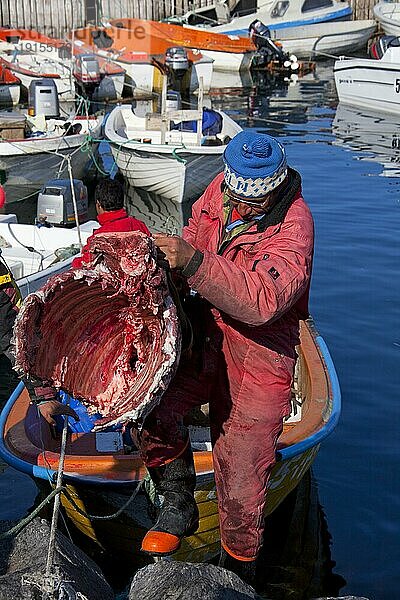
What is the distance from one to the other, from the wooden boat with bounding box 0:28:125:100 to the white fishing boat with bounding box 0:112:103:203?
7.57 m

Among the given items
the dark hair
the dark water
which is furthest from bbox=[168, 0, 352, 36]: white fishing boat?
the dark hair

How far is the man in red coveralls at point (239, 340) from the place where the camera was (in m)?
3.36

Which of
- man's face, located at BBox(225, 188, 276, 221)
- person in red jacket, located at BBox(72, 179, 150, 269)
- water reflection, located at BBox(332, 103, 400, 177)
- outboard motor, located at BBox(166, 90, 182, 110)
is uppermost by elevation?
man's face, located at BBox(225, 188, 276, 221)

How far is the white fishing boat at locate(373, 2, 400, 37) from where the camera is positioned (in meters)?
32.0

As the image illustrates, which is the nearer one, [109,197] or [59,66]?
[109,197]

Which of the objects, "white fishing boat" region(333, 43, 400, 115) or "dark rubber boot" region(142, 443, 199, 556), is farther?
"white fishing boat" region(333, 43, 400, 115)

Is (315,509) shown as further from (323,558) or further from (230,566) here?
(230,566)

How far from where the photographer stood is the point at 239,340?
3809 millimetres

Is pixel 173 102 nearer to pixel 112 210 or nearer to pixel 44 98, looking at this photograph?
pixel 44 98

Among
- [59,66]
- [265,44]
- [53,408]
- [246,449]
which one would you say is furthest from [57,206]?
[265,44]

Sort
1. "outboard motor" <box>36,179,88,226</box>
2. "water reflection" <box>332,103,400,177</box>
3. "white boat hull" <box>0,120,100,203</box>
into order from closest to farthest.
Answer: "outboard motor" <box>36,179,88,226</box> → "white boat hull" <box>0,120,100,203</box> → "water reflection" <box>332,103,400,177</box>

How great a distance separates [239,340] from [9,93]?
22.4 m

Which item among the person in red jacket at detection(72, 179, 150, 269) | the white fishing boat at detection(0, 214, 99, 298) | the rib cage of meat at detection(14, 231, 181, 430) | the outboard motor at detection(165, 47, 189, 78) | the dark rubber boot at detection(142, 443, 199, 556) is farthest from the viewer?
the outboard motor at detection(165, 47, 189, 78)

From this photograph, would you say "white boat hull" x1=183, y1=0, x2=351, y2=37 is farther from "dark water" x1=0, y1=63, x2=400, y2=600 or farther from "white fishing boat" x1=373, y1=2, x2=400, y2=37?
"dark water" x1=0, y1=63, x2=400, y2=600
